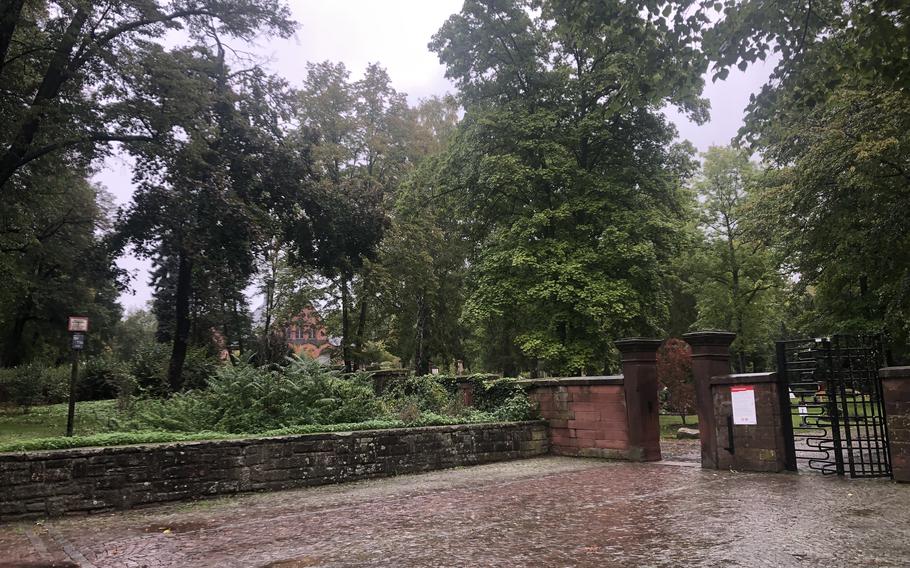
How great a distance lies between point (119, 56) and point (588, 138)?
15.4 metres

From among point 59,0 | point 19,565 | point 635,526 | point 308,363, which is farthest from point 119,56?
point 635,526

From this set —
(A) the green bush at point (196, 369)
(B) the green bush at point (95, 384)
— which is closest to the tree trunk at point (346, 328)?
(A) the green bush at point (196, 369)

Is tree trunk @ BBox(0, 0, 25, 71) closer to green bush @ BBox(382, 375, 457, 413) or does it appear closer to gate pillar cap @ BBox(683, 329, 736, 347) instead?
green bush @ BBox(382, 375, 457, 413)

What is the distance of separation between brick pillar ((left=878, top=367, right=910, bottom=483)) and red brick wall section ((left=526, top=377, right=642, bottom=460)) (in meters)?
4.12

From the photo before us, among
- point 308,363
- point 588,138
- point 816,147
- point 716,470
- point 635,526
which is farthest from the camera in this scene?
Result: point 588,138

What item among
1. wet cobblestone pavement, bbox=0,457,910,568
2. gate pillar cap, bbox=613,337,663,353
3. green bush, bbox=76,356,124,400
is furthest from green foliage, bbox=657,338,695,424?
green bush, bbox=76,356,124,400

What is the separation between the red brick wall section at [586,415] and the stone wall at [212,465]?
184 cm

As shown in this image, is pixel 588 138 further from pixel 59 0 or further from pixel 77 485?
pixel 77 485

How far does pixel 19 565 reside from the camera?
5027mm

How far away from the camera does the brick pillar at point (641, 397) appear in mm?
11414

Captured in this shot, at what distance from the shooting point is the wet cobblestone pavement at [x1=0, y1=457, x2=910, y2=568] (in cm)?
502

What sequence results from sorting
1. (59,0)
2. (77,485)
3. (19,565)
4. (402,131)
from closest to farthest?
1. (19,565)
2. (77,485)
3. (59,0)
4. (402,131)

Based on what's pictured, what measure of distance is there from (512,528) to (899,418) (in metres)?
6.05

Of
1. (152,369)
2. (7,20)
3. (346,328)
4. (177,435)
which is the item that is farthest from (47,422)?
(346,328)
